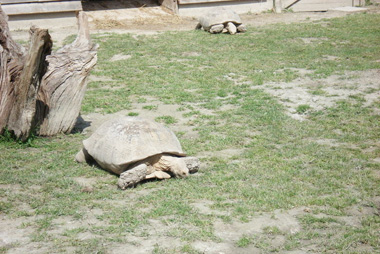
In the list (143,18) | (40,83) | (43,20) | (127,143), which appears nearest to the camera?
(127,143)

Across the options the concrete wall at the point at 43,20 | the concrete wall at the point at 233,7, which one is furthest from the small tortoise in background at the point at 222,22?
the concrete wall at the point at 43,20

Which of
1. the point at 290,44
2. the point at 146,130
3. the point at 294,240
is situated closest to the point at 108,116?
the point at 146,130

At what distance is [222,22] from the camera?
49.2 ft

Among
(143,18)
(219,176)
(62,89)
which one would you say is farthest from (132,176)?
(143,18)

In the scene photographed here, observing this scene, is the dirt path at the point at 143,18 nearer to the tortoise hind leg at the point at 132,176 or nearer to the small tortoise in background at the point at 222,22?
the small tortoise in background at the point at 222,22

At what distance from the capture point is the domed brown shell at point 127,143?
236 inches

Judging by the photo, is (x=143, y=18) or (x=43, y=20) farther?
(x=143, y=18)

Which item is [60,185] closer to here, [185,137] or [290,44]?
[185,137]

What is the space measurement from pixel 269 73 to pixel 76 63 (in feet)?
15.2

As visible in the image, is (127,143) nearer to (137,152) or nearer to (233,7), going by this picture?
(137,152)

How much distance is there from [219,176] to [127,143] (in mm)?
1151

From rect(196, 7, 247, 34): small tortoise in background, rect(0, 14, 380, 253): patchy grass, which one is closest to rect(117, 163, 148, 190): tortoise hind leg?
rect(0, 14, 380, 253): patchy grass

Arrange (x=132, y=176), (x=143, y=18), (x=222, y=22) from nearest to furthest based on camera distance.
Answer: (x=132, y=176)
(x=222, y=22)
(x=143, y=18)

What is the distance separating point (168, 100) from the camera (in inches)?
379
